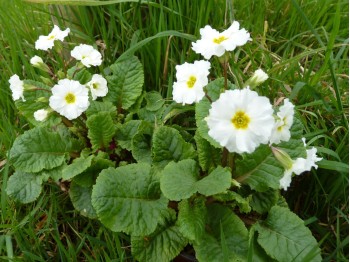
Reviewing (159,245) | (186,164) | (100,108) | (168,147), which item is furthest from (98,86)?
(159,245)

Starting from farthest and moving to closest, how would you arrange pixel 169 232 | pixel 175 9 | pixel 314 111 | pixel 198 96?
pixel 175 9 → pixel 314 111 → pixel 169 232 → pixel 198 96

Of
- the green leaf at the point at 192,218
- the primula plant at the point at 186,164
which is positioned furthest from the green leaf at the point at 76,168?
the green leaf at the point at 192,218

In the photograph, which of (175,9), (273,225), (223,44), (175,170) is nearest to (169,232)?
(175,170)

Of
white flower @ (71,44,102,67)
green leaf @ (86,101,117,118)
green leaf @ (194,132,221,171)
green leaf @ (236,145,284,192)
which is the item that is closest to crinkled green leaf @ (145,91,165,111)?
green leaf @ (86,101,117,118)

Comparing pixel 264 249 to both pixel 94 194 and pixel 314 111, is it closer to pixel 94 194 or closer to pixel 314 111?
pixel 94 194

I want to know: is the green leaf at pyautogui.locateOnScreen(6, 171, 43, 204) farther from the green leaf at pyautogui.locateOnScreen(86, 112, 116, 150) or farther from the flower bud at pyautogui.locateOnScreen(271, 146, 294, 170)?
the flower bud at pyautogui.locateOnScreen(271, 146, 294, 170)

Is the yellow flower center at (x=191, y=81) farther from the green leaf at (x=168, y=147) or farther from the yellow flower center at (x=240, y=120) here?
the yellow flower center at (x=240, y=120)
